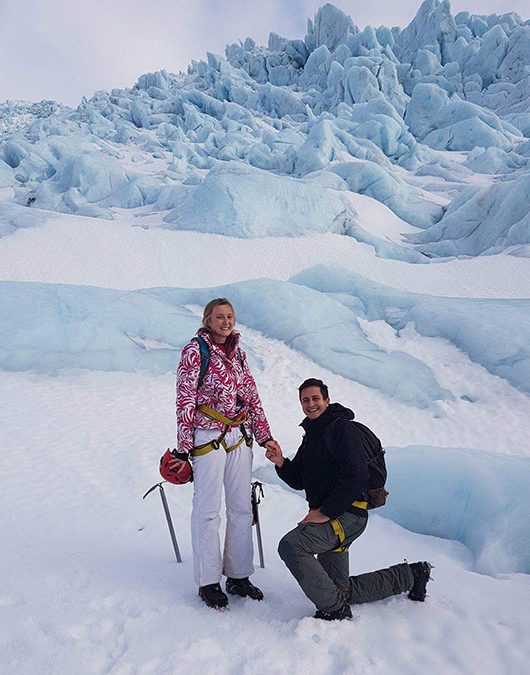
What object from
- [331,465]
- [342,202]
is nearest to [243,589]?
[331,465]

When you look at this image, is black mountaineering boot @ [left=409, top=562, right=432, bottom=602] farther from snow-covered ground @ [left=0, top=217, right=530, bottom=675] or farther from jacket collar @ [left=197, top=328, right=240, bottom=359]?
jacket collar @ [left=197, top=328, right=240, bottom=359]

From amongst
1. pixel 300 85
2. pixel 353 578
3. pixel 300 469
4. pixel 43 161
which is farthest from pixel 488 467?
pixel 300 85

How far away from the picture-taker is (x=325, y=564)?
2635 mm

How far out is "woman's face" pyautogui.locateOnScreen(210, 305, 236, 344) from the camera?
8.90 feet

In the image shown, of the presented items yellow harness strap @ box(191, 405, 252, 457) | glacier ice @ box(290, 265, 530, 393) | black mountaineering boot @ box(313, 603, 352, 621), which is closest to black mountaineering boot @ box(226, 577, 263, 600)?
black mountaineering boot @ box(313, 603, 352, 621)

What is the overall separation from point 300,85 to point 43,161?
47046mm

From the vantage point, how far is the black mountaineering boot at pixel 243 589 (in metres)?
2.70

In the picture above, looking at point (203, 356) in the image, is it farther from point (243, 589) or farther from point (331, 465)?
point (243, 589)

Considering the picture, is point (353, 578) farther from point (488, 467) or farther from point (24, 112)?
point (24, 112)

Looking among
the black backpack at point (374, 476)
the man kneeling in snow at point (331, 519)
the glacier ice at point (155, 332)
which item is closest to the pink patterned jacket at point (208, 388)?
the man kneeling in snow at point (331, 519)

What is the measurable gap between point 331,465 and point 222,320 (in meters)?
1.15

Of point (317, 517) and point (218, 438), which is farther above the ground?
point (218, 438)

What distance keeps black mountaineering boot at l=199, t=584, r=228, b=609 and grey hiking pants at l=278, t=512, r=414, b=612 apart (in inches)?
20.9

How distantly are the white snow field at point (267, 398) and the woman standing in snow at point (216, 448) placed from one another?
0.23 metres
